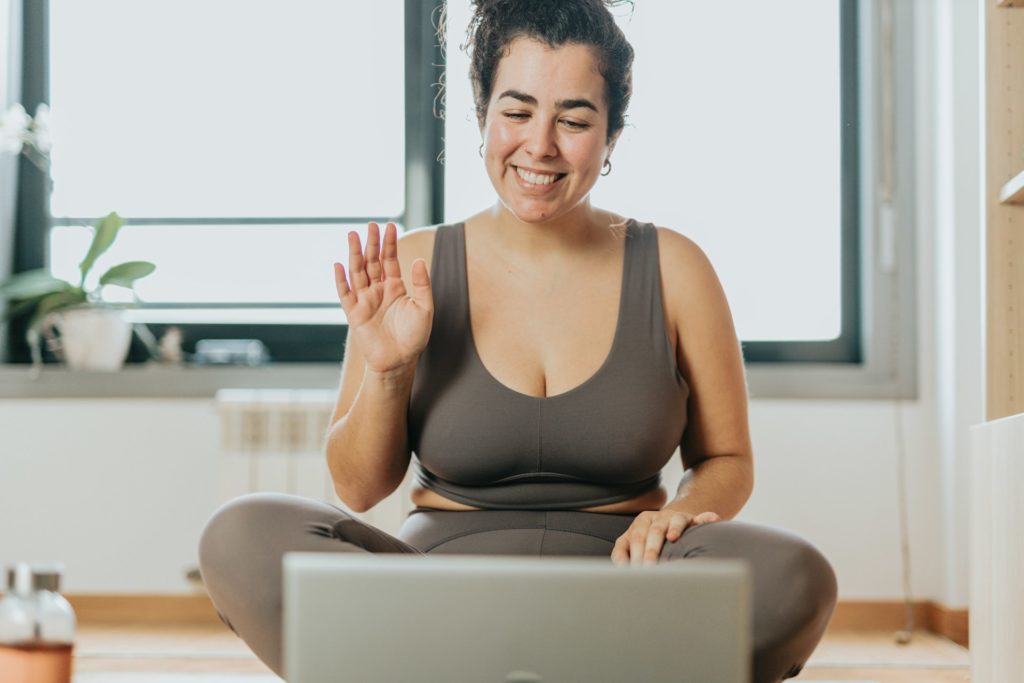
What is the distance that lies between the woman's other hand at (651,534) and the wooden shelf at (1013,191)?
0.52 m

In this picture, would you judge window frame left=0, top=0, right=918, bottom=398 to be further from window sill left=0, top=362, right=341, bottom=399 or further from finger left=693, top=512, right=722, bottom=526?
finger left=693, top=512, right=722, bottom=526

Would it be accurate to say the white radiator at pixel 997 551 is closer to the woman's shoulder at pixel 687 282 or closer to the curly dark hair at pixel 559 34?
the woman's shoulder at pixel 687 282

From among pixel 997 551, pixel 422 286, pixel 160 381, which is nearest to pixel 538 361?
pixel 422 286

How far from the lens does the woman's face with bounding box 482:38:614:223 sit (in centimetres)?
143

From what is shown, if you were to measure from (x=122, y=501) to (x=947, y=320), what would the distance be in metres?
2.00

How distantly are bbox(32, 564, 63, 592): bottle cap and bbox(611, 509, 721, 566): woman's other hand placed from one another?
0.58m

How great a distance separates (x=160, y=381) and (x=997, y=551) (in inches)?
84.6

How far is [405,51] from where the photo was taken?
10.2ft

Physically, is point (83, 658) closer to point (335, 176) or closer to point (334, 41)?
point (335, 176)

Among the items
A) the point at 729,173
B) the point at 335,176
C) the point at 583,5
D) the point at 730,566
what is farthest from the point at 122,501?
the point at 730,566

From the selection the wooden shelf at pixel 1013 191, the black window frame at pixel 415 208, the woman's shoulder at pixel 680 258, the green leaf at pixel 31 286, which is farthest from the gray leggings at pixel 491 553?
the green leaf at pixel 31 286

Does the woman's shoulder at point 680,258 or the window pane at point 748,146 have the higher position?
the window pane at point 748,146

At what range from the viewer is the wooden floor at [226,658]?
2123 millimetres

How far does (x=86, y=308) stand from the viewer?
2.96 m
